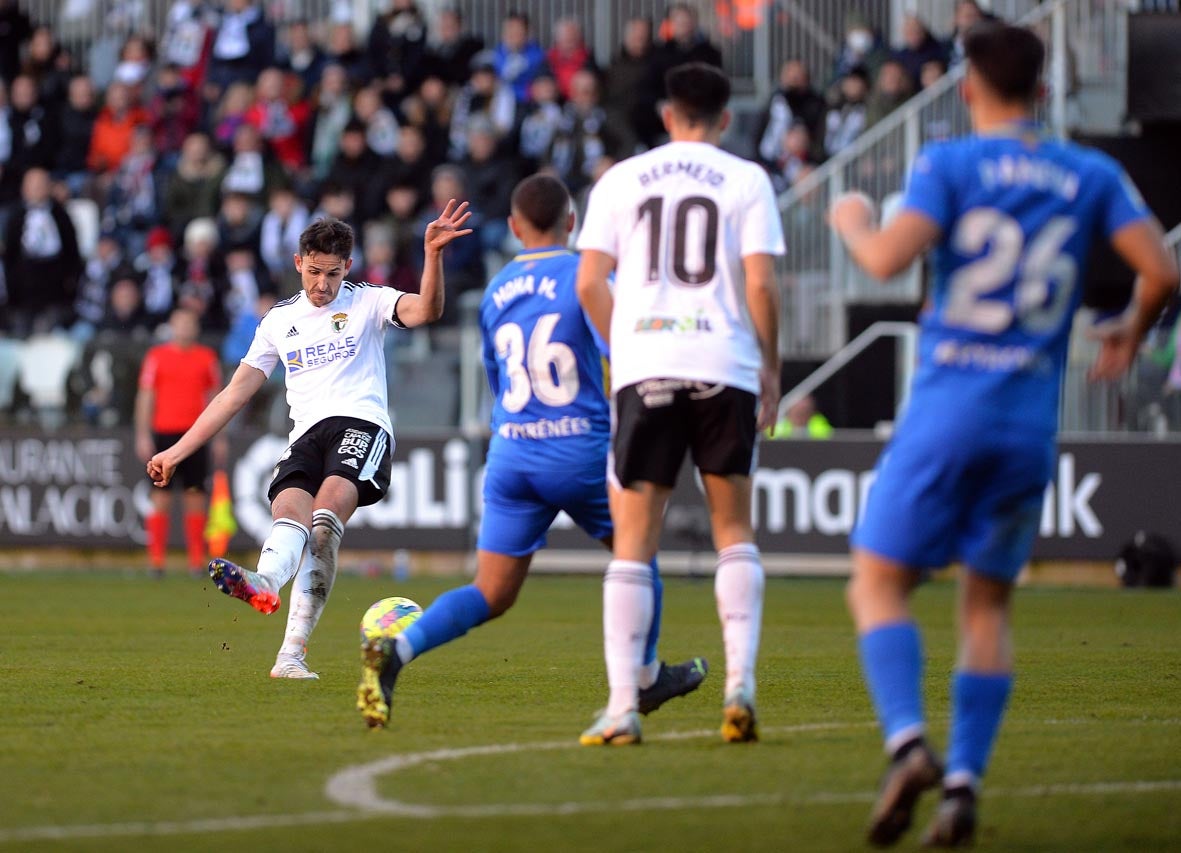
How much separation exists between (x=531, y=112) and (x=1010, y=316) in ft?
57.9

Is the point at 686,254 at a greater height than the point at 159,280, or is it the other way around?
the point at 159,280

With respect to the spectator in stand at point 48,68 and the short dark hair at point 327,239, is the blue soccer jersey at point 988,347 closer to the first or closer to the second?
the short dark hair at point 327,239

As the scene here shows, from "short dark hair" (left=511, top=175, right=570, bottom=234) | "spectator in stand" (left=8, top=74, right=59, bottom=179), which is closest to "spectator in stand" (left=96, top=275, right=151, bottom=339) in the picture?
"spectator in stand" (left=8, top=74, right=59, bottom=179)

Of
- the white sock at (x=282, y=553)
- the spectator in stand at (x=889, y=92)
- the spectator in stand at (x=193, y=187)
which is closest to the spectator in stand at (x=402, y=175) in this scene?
the spectator in stand at (x=193, y=187)

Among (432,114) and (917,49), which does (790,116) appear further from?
(432,114)

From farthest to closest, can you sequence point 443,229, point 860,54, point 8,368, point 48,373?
1. point 860,54
2. point 8,368
3. point 48,373
4. point 443,229

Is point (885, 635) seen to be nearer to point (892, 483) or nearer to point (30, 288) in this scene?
point (892, 483)

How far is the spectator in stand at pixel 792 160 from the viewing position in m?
20.8

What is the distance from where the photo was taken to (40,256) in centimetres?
2192

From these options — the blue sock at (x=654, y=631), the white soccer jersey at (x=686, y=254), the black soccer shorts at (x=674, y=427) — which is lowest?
the blue sock at (x=654, y=631)

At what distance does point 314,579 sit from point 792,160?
1302 centimetres

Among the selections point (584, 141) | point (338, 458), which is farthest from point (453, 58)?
point (338, 458)

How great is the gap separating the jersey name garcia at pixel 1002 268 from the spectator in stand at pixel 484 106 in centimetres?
1737

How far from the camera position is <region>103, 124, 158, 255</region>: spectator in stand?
22844 millimetres
